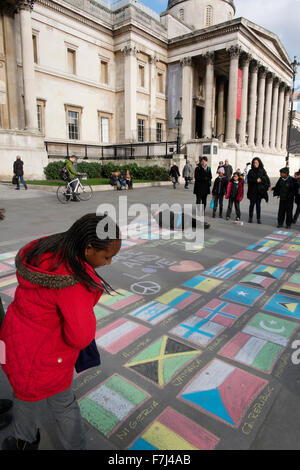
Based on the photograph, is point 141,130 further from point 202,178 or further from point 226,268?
point 226,268

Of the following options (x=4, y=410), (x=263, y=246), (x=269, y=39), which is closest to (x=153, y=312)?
(x=4, y=410)

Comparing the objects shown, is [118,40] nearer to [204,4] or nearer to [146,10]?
[146,10]

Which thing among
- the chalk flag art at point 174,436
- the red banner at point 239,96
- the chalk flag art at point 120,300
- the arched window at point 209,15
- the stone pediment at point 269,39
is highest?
the arched window at point 209,15

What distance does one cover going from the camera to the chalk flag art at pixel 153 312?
11.1 ft

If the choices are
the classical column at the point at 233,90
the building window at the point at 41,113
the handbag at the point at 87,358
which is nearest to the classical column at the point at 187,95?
the classical column at the point at 233,90

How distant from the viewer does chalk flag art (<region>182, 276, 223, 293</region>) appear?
4.25 meters

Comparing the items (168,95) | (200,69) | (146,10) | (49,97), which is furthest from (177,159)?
(146,10)

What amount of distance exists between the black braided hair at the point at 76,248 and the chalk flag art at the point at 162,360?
1474mm

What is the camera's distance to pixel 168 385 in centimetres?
239

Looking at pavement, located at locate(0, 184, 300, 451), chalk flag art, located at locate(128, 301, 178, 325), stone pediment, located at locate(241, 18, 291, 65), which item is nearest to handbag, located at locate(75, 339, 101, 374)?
pavement, located at locate(0, 184, 300, 451)

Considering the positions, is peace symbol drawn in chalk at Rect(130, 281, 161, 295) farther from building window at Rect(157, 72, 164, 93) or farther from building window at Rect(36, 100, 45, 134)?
building window at Rect(157, 72, 164, 93)

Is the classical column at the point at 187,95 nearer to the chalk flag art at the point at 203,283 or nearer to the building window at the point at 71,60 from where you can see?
the building window at the point at 71,60

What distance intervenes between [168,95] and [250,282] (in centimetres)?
3222

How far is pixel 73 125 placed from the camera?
26594 mm
